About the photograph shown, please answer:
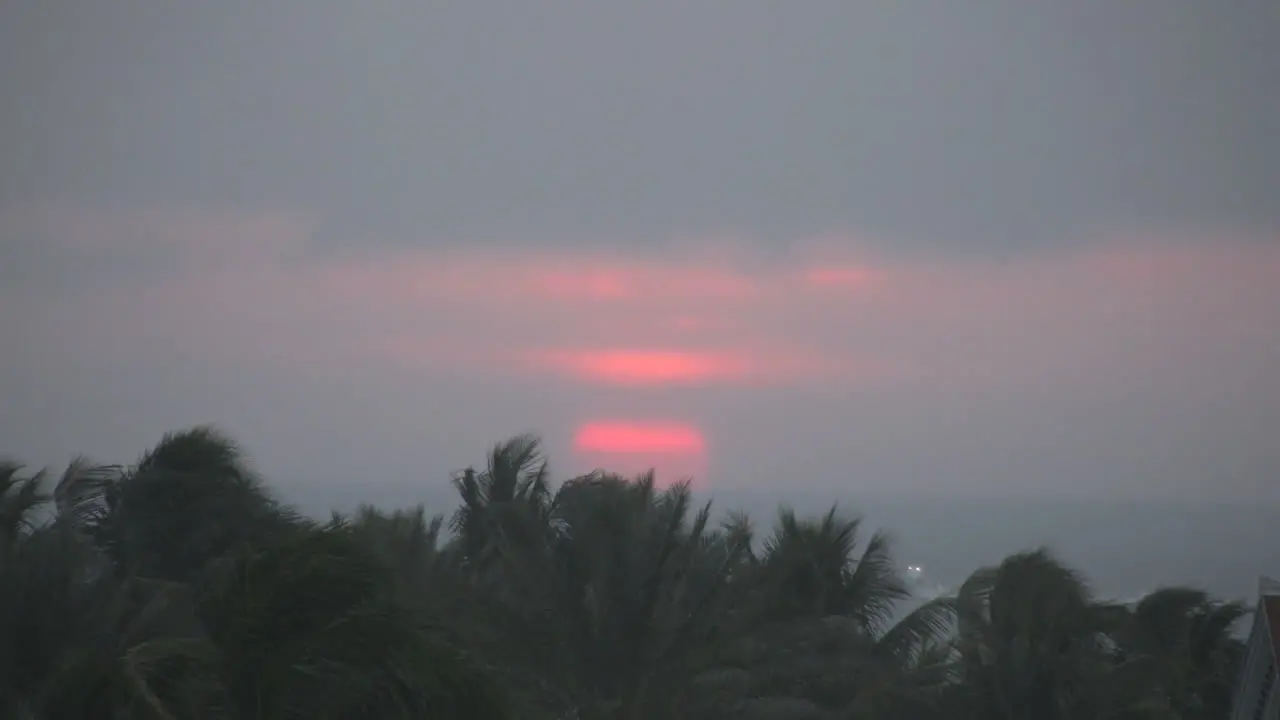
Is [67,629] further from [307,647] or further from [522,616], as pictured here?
[522,616]

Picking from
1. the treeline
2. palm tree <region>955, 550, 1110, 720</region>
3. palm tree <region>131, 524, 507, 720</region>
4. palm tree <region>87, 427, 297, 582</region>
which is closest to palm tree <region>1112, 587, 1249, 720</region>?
the treeline

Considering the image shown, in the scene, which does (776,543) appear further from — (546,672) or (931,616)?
(546,672)

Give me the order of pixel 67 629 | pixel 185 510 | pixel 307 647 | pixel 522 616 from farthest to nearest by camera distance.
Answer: pixel 522 616, pixel 185 510, pixel 67 629, pixel 307 647

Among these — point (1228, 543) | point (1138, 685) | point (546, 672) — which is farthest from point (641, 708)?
point (1228, 543)

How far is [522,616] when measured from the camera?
637 inches

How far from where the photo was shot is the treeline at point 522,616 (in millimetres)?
8969

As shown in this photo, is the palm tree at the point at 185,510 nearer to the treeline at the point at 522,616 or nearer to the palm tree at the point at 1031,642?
the treeline at the point at 522,616

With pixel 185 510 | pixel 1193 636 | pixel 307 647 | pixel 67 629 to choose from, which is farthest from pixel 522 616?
pixel 1193 636

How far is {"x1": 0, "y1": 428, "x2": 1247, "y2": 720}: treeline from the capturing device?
897 centimetres

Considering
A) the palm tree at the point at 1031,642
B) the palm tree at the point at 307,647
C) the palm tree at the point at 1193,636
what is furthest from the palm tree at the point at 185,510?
the palm tree at the point at 1193,636

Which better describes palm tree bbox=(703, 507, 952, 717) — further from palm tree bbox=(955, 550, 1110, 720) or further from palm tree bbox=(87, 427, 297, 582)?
palm tree bbox=(87, 427, 297, 582)

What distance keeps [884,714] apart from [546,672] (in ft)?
16.1

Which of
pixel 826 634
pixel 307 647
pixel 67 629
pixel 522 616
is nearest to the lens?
pixel 307 647

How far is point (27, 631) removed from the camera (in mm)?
10102
